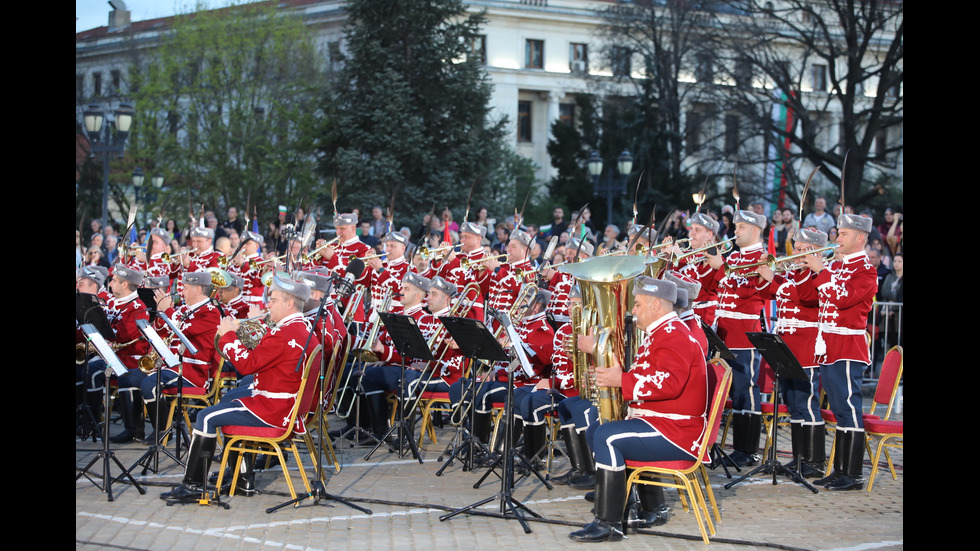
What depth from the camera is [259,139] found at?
130ft

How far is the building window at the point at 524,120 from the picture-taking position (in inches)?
2367

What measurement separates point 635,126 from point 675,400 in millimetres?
32453

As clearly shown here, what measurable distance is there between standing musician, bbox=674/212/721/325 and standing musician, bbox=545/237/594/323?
3.49 feet

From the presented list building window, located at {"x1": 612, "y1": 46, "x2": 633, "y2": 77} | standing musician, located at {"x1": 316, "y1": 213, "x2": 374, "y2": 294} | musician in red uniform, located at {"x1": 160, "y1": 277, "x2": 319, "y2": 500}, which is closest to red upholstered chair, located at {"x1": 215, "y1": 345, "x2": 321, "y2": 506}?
musician in red uniform, located at {"x1": 160, "y1": 277, "x2": 319, "y2": 500}

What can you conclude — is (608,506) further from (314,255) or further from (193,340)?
(314,255)

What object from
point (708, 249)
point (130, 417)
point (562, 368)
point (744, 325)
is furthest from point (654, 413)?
point (130, 417)

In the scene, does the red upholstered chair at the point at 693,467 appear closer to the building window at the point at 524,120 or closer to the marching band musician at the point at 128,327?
the marching band musician at the point at 128,327

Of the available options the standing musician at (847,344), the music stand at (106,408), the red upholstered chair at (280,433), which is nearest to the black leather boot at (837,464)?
the standing musician at (847,344)

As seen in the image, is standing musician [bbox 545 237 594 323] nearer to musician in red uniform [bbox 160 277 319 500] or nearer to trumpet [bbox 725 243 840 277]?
trumpet [bbox 725 243 840 277]

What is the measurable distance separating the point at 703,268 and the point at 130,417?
5.93m

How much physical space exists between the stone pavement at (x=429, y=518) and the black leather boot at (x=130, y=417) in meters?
1.21

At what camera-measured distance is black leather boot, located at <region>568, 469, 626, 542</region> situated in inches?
273

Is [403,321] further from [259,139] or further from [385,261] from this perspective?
[259,139]

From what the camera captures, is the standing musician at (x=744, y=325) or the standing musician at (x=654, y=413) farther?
the standing musician at (x=744, y=325)
